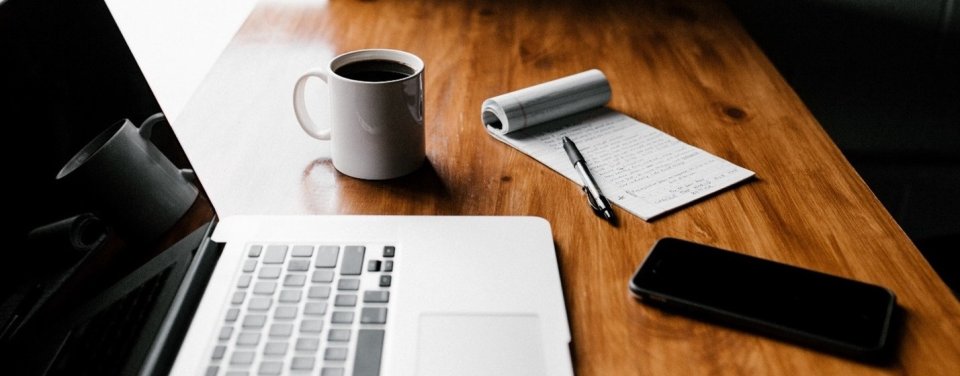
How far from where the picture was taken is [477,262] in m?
0.61

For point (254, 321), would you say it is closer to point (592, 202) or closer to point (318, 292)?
point (318, 292)

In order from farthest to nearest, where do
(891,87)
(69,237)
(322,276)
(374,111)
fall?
1. (891,87)
2. (374,111)
3. (322,276)
4. (69,237)

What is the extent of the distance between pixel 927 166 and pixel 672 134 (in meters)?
0.84

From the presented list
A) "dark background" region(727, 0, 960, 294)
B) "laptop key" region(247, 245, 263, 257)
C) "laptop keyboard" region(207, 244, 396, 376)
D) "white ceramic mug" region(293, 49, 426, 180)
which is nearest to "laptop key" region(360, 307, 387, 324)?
"laptop keyboard" region(207, 244, 396, 376)

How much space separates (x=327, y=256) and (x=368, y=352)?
113 millimetres

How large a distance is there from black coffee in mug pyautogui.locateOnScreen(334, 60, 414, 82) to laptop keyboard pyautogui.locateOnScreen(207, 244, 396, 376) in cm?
20

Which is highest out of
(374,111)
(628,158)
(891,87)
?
(374,111)

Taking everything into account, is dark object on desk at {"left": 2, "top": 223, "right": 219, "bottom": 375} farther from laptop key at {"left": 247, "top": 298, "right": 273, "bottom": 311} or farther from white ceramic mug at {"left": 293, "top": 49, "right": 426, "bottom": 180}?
white ceramic mug at {"left": 293, "top": 49, "right": 426, "bottom": 180}

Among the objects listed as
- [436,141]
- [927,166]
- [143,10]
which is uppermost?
[436,141]

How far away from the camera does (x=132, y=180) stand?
575 mm

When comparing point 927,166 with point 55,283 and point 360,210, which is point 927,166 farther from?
point 55,283

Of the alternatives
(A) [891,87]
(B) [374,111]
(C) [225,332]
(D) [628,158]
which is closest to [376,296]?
(C) [225,332]

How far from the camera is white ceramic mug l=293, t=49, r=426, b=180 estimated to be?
698 mm

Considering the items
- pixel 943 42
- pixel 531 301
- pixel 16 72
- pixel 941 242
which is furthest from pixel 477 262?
pixel 943 42
